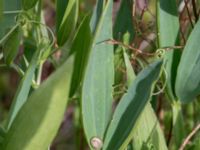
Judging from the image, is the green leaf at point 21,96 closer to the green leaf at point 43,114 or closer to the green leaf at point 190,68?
the green leaf at point 43,114

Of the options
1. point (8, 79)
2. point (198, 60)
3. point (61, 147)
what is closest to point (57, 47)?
point (198, 60)

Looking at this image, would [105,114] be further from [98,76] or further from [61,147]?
[61,147]

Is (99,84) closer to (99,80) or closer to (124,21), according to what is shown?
(99,80)

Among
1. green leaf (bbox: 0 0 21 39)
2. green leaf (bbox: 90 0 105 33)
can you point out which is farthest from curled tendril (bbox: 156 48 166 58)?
green leaf (bbox: 0 0 21 39)

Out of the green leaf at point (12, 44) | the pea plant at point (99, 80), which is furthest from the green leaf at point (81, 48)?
the green leaf at point (12, 44)

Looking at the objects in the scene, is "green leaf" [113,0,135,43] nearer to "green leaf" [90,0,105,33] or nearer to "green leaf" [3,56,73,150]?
"green leaf" [90,0,105,33]

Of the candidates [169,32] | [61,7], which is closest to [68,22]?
[61,7]
